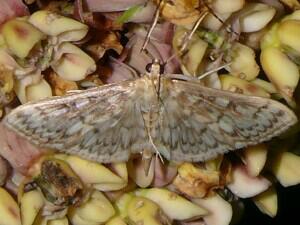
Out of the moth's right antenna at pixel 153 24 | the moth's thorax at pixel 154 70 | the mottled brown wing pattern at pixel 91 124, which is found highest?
the moth's right antenna at pixel 153 24

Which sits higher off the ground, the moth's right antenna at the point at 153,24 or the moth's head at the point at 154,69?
the moth's right antenna at the point at 153,24

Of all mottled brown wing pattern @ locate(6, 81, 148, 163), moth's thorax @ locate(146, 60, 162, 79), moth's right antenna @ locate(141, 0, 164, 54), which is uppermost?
moth's right antenna @ locate(141, 0, 164, 54)

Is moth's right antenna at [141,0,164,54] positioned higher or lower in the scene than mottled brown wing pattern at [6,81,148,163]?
→ higher

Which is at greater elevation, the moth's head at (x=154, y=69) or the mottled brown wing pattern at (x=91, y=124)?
the moth's head at (x=154, y=69)

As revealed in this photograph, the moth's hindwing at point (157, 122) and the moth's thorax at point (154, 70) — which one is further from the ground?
the moth's thorax at point (154, 70)

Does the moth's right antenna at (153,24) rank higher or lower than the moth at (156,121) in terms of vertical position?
higher

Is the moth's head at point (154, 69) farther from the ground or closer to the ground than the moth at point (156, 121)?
farther from the ground
